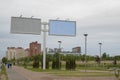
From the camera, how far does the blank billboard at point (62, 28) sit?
179ft

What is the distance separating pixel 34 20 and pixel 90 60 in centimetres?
6853

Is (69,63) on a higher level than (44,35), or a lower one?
lower

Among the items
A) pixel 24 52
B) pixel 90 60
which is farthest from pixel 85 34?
pixel 24 52

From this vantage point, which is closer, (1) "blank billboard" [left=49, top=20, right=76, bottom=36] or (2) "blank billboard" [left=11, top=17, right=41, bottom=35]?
(2) "blank billboard" [left=11, top=17, right=41, bottom=35]

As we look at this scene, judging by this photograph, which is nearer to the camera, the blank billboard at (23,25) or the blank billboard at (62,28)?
the blank billboard at (23,25)

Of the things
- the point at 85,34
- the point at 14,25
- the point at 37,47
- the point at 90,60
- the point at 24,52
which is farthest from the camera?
the point at 24,52

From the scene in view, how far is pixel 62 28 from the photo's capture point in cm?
5453

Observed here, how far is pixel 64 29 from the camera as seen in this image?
179 feet

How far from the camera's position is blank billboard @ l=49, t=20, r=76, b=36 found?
54531 mm

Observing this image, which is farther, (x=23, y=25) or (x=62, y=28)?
(x=62, y=28)

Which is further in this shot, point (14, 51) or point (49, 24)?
point (14, 51)

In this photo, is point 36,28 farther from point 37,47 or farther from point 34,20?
point 37,47

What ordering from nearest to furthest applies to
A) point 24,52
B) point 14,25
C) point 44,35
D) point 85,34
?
1. point 85,34
2. point 14,25
3. point 44,35
4. point 24,52

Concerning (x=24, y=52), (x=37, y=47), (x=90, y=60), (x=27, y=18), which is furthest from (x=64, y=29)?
(x=24, y=52)
